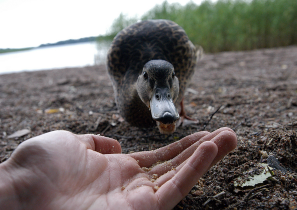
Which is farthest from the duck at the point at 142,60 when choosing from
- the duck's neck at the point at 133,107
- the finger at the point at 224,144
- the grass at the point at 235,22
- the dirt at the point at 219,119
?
the grass at the point at 235,22

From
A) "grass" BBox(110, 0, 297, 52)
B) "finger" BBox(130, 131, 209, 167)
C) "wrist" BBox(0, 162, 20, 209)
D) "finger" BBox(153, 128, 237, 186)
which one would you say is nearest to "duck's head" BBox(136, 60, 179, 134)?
"finger" BBox(130, 131, 209, 167)

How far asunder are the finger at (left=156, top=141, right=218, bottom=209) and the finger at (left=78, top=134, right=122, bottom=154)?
60 centimetres

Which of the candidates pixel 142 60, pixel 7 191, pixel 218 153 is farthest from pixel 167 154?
pixel 142 60

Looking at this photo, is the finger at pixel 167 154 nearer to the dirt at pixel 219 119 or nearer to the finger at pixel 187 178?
the dirt at pixel 219 119

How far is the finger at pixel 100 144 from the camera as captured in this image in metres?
1.59

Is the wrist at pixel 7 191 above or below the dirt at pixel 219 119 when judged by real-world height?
above

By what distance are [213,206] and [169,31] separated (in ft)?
5.92

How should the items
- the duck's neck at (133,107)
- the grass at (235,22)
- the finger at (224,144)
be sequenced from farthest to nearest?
the grass at (235,22) < the duck's neck at (133,107) < the finger at (224,144)

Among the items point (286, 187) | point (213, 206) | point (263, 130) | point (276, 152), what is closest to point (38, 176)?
point (213, 206)

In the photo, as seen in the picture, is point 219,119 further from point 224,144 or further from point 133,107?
point 224,144

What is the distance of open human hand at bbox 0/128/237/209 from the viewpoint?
1.17 m

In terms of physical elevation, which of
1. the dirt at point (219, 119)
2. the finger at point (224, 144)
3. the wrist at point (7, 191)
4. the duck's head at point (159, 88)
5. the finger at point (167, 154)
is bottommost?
the dirt at point (219, 119)

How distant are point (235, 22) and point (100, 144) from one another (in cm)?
827

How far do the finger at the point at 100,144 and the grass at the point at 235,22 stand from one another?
24.2 ft
